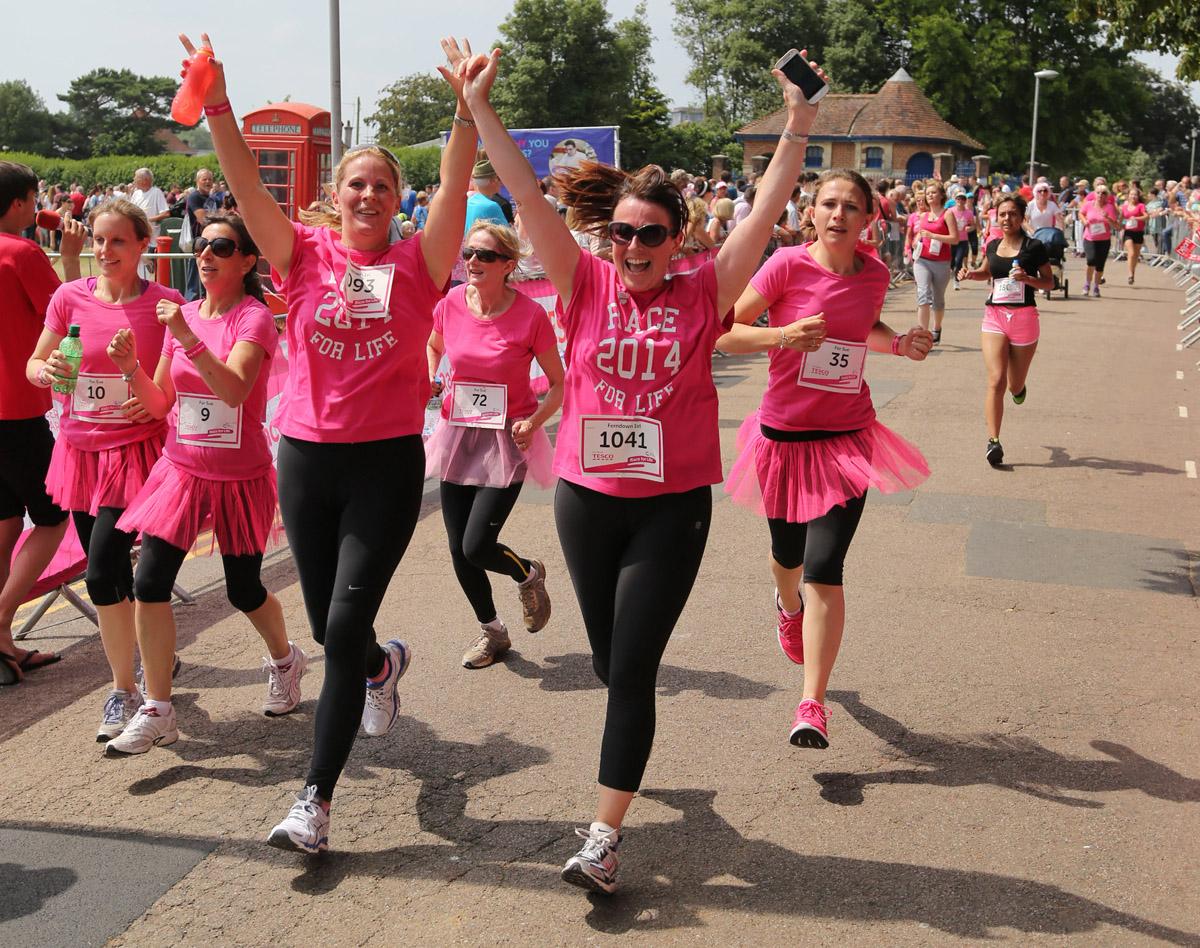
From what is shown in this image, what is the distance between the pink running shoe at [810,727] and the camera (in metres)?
4.68

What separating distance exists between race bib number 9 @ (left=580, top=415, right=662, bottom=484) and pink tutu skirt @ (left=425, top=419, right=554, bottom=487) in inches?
81.7

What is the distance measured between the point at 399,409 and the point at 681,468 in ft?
3.02

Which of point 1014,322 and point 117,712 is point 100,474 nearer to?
point 117,712

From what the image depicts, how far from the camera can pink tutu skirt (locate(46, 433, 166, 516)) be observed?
16.4 feet

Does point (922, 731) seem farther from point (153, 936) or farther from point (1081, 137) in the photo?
point (1081, 137)

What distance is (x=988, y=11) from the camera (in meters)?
74.6

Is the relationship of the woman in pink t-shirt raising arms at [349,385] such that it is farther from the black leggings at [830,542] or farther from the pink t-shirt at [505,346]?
the pink t-shirt at [505,346]

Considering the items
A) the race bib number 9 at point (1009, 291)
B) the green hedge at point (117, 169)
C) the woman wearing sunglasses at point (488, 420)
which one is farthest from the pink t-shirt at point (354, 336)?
the green hedge at point (117, 169)

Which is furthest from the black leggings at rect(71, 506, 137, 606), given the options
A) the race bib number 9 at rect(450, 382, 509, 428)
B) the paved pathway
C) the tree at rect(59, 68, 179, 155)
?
the tree at rect(59, 68, 179, 155)

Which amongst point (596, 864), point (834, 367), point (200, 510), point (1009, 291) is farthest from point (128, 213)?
point (1009, 291)

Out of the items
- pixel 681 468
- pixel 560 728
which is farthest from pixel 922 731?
pixel 681 468

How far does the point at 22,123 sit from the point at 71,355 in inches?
5065

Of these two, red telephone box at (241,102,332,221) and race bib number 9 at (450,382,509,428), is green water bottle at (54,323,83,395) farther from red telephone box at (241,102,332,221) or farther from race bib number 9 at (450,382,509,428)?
red telephone box at (241,102,332,221)

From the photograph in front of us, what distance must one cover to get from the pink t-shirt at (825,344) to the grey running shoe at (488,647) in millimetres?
1608
